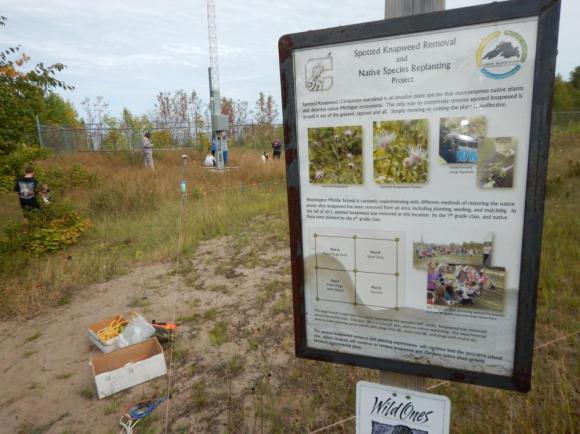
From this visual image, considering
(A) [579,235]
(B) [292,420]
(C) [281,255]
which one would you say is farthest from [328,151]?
(A) [579,235]

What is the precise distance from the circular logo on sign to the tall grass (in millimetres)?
→ 5838

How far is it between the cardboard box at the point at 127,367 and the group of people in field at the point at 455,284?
291 cm

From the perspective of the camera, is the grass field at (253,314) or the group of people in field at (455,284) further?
the grass field at (253,314)

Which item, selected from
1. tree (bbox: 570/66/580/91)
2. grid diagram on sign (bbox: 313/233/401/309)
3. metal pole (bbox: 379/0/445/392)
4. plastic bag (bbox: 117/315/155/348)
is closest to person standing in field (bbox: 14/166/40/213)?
plastic bag (bbox: 117/315/155/348)

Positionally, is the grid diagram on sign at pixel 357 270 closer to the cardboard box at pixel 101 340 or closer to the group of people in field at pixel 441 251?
the group of people in field at pixel 441 251

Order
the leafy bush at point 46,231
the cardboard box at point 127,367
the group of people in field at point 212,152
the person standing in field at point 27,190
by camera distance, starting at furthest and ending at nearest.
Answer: the group of people in field at point 212,152 → the person standing in field at point 27,190 → the leafy bush at point 46,231 → the cardboard box at point 127,367

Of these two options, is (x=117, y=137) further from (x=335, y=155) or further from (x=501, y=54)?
(x=501, y=54)

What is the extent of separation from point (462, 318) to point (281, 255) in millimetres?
5024

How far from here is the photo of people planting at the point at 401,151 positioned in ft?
4.43

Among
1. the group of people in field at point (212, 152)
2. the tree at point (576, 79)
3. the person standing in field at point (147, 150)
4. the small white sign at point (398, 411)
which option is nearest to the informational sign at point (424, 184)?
the small white sign at point (398, 411)

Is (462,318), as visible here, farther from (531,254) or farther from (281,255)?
(281,255)

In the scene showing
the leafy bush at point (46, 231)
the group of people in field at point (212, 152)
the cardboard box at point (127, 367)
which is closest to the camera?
the cardboard box at point (127, 367)

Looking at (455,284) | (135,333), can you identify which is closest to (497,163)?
(455,284)

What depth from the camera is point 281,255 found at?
6348 millimetres
